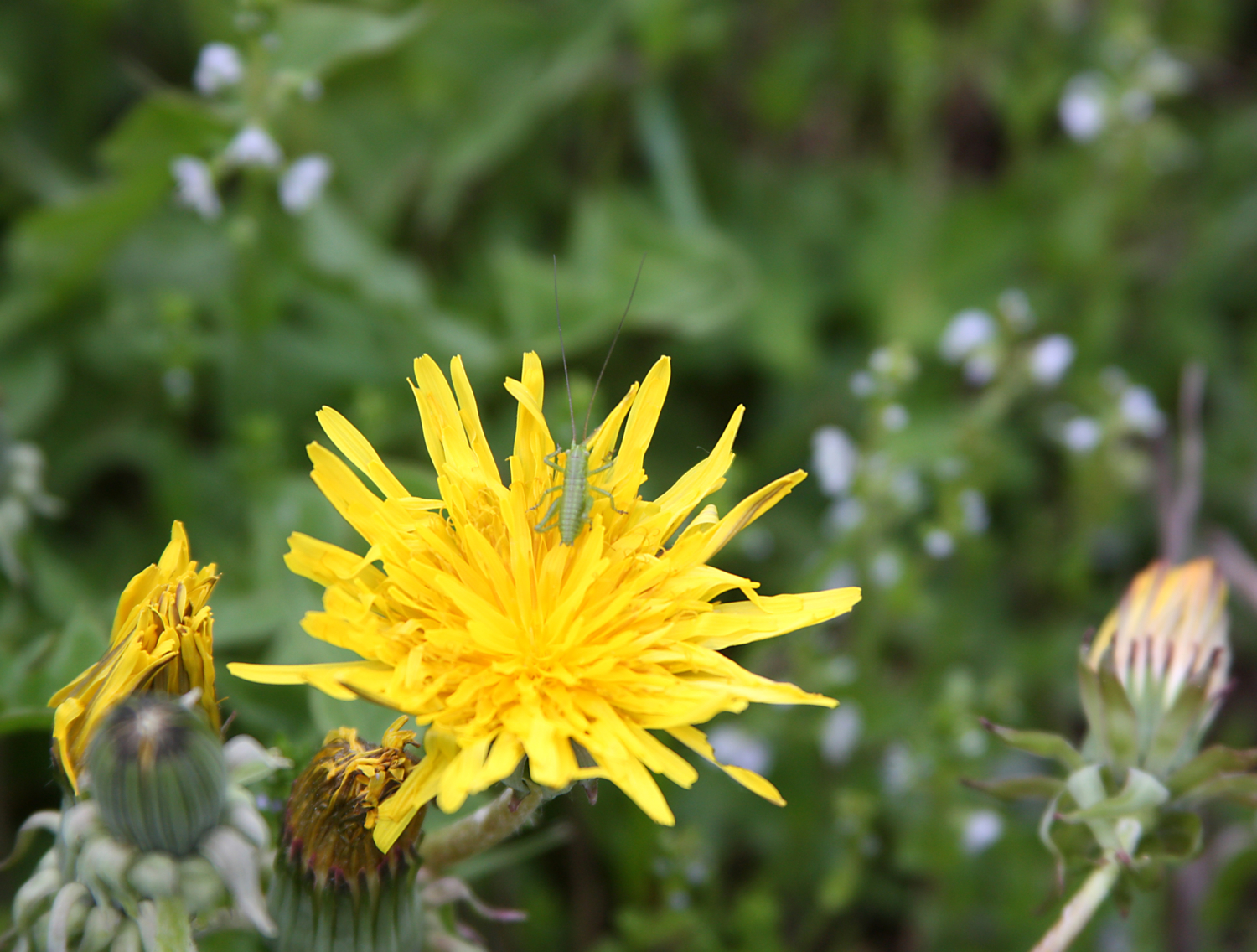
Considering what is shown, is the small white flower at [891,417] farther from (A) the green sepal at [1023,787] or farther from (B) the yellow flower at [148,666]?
(B) the yellow flower at [148,666]

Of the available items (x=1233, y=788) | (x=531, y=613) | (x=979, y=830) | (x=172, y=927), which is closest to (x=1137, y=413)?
(x=979, y=830)

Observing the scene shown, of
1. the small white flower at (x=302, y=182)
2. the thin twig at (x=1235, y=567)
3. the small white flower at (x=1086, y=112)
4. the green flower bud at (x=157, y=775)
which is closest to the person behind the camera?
the green flower bud at (x=157, y=775)

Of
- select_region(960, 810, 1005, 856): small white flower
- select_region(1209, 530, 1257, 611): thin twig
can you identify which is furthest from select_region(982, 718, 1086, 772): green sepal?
select_region(1209, 530, 1257, 611): thin twig

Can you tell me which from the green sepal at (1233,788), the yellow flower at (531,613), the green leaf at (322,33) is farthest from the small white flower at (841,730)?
the green leaf at (322,33)

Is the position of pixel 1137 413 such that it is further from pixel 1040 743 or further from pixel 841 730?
pixel 1040 743

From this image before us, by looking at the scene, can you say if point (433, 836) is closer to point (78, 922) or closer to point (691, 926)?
point (78, 922)

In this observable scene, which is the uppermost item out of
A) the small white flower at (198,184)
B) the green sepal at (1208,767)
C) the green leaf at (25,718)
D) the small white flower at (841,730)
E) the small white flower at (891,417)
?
the small white flower at (198,184)
